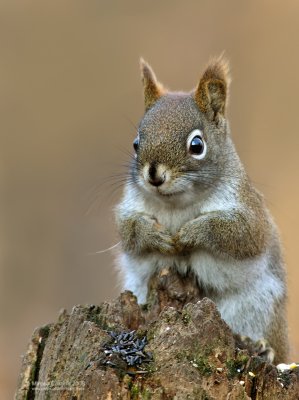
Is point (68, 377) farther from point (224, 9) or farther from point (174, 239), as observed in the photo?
point (224, 9)

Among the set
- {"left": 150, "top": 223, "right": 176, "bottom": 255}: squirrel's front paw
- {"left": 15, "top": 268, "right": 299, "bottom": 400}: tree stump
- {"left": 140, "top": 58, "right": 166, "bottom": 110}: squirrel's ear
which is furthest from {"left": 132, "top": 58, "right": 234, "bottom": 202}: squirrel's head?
{"left": 15, "top": 268, "right": 299, "bottom": 400}: tree stump

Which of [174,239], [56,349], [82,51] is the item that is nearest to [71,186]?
[82,51]

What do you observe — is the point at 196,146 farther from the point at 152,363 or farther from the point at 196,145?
the point at 152,363

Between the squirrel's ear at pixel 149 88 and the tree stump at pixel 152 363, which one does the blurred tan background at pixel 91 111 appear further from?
the tree stump at pixel 152 363

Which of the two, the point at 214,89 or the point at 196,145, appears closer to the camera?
the point at 196,145

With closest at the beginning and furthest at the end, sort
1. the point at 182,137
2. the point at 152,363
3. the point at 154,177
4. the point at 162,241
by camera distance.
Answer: the point at 152,363 < the point at 154,177 < the point at 182,137 < the point at 162,241

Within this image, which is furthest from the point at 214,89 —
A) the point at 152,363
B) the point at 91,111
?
the point at 91,111

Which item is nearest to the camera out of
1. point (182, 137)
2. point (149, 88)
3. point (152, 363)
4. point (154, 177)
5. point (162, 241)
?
point (152, 363)

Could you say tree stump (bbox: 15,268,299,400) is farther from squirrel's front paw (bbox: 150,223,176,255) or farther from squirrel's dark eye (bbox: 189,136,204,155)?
squirrel's dark eye (bbox: 189,136,204,155)

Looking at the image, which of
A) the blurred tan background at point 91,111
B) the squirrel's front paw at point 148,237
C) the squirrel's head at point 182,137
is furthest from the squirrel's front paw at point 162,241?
the blurred tan background at point 91,111
